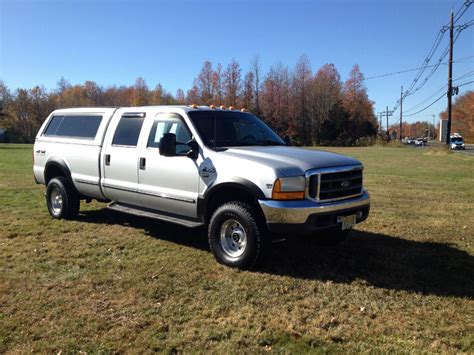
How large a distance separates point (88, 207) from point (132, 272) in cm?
464

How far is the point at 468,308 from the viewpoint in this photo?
4262 mm

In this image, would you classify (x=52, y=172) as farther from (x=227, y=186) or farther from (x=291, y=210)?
(x=291, y=210)

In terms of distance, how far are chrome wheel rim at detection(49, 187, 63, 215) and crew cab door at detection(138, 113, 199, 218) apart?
2.47 m

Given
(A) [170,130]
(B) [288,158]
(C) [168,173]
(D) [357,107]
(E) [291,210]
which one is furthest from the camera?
(D) [357,107]

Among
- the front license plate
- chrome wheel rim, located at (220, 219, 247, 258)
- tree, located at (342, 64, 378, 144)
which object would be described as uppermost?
tree, located at (342, 64, 378, 144)

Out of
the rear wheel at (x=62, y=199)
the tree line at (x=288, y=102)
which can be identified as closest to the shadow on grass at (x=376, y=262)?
the rear wheel at (x=62, y=199)

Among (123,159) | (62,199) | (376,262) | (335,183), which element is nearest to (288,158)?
(335,183)

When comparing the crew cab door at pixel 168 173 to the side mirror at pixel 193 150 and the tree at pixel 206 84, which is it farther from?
the tree at pixel 206 84

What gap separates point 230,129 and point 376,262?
2728 millimetres

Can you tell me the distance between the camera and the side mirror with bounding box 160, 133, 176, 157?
560cm

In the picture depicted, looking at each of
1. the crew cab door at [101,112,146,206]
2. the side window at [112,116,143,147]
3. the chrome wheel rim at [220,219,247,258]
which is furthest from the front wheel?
the side window at [112,116,143,147]

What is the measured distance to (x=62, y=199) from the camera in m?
7.89

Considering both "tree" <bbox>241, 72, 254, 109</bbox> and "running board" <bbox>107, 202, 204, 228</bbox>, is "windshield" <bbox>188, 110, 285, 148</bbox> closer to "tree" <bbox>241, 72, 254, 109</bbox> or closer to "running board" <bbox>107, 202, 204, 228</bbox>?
"running board" <bbox>107, 202, 204, 228</bbox>

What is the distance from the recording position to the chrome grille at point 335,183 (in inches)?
196
